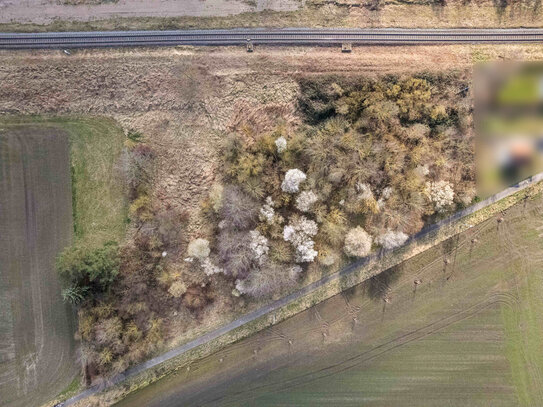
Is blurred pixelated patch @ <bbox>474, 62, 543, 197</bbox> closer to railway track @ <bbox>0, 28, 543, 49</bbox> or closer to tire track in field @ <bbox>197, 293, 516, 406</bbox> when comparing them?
railway track @ <bbox>0, 28, 543, 49</bbox>

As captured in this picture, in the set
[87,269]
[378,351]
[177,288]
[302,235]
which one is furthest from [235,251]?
[378,351]

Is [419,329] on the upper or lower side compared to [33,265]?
lower

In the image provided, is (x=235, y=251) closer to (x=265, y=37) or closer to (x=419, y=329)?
(x=419, y=329)

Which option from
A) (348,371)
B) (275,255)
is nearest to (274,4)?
(275,255)

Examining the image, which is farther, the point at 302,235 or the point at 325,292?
the point at 325,292

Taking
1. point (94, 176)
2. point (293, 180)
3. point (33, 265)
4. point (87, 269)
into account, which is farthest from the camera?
point (33, 265)

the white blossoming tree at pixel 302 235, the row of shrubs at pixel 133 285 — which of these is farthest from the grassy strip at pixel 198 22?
the white blossoming tree at pixel 302 235

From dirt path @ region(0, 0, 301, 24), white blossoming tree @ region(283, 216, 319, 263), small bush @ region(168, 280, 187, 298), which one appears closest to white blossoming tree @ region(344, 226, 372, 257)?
white blossoming tree @ region(283, 216, 319, 263)
